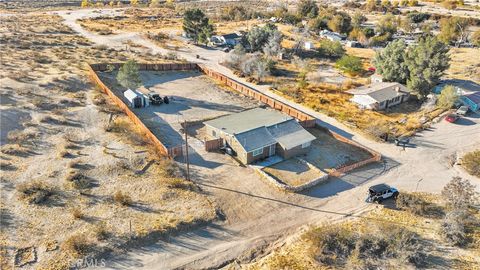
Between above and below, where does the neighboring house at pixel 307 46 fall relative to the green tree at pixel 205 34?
below

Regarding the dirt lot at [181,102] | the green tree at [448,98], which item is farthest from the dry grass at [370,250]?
the green tree at [448,98]

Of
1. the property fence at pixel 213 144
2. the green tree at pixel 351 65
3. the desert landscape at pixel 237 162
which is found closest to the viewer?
the desert landscape at pixel 237 162

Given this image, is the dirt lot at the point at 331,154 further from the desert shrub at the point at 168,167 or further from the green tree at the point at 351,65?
the green tree at the point at 351,65

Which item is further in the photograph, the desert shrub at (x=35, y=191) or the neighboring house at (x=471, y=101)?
the neighboring house at (x=471, y=101)

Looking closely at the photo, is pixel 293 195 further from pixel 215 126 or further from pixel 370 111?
pixel 370 111

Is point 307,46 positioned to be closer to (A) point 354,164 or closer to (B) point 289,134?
(B) point 289,134

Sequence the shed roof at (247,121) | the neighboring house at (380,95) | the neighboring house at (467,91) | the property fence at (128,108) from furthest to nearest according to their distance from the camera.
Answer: the neighboring house at (380,95)
the neighboring house at (467,91)
the shed roof at (247,121)
the property fence at (128,108)

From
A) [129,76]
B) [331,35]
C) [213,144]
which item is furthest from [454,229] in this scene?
[331,35]

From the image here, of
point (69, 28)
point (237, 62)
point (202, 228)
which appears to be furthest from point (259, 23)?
point (202, 228)
